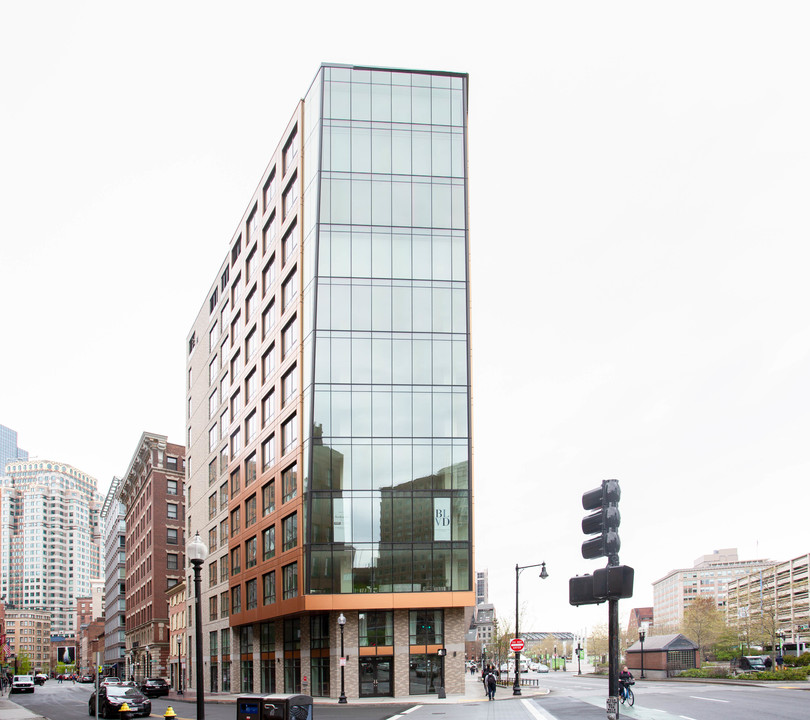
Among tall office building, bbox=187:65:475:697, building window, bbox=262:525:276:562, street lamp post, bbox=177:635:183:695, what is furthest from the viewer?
street lamp post, bbox=177:635:183:695

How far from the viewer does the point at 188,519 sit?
9619 centimetres

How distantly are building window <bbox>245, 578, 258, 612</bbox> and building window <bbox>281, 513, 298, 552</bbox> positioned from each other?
9.23 m

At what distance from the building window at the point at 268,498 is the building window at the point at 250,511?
3178mm

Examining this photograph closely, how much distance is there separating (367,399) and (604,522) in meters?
41.6

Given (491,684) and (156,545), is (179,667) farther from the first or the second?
(491,684)

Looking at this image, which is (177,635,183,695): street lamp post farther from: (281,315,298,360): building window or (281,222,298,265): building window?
(281,222,298,265): building window

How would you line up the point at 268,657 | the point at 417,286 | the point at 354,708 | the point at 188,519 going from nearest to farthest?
1. the point at 354,708
2. the point at 417,286
3. the point at 268,657
4. the point at 188,519

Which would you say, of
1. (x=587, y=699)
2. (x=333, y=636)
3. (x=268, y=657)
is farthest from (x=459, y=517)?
(x=268, y=657)

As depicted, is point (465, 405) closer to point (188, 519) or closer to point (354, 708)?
point (354, 708)

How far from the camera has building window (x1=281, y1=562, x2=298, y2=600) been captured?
5549 cm

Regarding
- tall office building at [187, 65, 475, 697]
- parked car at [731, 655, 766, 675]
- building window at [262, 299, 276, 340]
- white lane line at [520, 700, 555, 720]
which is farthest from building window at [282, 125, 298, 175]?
parked car at [731, 655, 766, 675]

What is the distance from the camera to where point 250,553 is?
222 feet

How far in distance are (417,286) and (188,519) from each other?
168 feet

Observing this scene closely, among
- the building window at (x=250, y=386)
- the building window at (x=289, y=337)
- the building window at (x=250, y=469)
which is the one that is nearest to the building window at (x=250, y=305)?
the building window at (x=250, y=386)
